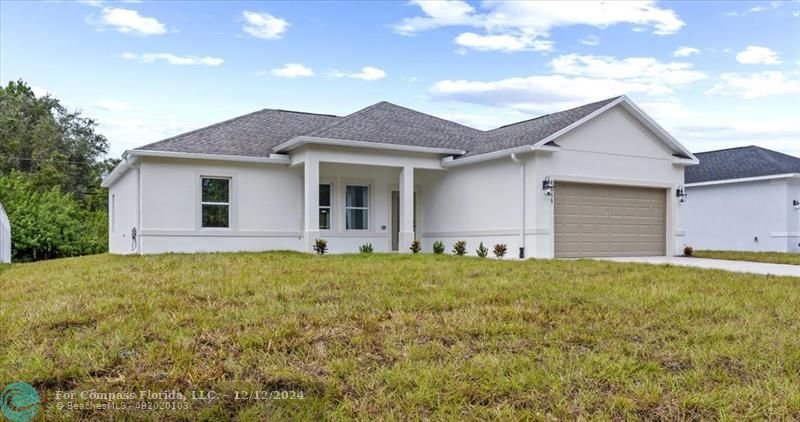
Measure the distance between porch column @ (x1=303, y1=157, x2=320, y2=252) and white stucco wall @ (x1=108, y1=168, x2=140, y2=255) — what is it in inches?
160

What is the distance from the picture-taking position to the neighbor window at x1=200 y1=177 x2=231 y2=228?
1446 cm

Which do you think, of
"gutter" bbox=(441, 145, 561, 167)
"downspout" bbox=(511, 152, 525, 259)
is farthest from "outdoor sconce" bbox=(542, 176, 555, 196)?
"gutter" bbox=(441, 145, 561, 167)

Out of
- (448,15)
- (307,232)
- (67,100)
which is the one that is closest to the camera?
(307,232)

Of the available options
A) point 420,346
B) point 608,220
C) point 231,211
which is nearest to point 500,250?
point 608,220

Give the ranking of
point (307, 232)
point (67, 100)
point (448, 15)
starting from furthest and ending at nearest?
1. point (67, 100)
2. point (448, 15)
3. point (307, 232)

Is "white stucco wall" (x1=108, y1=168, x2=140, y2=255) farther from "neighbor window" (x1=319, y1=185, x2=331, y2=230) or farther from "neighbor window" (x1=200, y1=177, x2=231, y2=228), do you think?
"neighbor window" (x1=319, y1=185, x2=331, y2=230)

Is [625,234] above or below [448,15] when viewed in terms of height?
below

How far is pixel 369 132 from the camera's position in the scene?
50.8ft

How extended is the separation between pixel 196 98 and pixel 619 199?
14537 mm

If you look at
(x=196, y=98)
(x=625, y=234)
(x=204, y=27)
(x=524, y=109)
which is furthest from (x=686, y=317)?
(x=524, y=109)

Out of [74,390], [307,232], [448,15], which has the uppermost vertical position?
[448,15]

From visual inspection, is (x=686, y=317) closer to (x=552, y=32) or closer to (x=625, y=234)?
(x=625, y=234)

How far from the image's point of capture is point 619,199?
49.8ft

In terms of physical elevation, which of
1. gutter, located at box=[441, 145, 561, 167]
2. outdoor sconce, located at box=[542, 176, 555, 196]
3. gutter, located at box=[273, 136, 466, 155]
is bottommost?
outdoor sconce, located at box=[542, 176, 555, 196]
